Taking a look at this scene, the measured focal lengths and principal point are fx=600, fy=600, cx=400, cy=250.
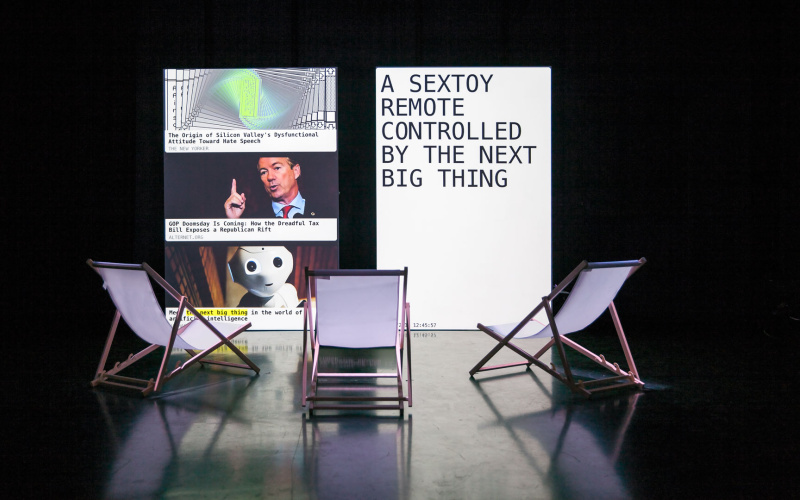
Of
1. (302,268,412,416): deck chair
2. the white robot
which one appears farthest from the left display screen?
(302,268,412,416): deck chair

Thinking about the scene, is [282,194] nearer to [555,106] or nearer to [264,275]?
[264,275]

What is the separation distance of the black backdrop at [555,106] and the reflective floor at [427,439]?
6.54 ft

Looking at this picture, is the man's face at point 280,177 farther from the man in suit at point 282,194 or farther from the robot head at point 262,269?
the robot head at point 262,269

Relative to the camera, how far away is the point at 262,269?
552 cm

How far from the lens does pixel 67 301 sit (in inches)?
227

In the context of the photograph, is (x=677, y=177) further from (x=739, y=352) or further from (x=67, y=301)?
(x=67, y=301)

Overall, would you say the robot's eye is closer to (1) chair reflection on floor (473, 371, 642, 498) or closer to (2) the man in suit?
(2) the man in suit

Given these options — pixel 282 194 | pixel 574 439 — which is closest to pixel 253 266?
pixel 282 194

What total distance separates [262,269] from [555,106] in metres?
3.17

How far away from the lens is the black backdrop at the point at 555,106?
5719 millimetres

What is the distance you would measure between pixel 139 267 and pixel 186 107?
2768mm

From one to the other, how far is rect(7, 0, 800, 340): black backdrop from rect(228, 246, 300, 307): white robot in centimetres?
63

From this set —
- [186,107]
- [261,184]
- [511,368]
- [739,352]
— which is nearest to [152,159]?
[186,107]

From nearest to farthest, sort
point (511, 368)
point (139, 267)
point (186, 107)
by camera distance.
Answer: point (139, 267) → point (511, 368) → point (186, 107)
